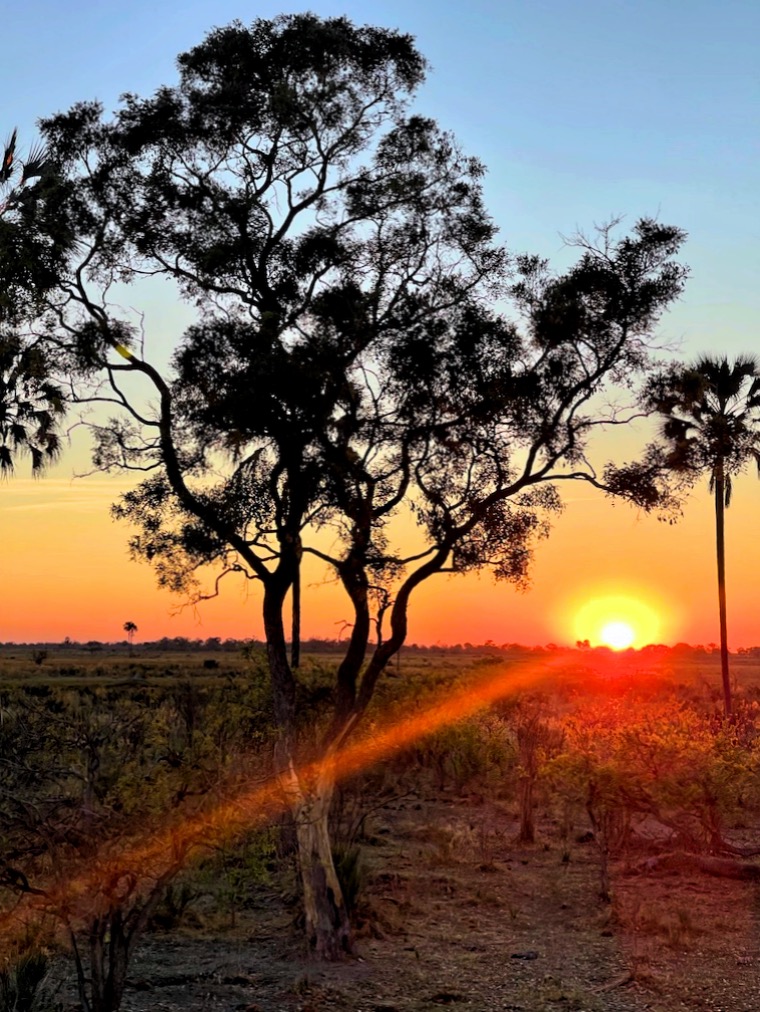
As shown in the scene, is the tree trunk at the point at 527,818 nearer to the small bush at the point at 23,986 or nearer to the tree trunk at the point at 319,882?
the tree trunk at the point at 319,882

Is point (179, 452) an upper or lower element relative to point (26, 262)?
lower

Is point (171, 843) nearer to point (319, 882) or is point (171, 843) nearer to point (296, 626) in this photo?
point (319, 882)

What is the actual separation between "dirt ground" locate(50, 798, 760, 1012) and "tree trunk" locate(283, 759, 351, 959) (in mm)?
302

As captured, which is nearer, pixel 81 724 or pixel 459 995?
pixel 81 724

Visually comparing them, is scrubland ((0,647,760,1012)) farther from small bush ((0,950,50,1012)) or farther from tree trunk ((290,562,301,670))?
tree trunk ((290,562,301,670))

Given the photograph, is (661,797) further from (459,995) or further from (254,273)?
(254,273)

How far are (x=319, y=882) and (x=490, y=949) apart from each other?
2673 millimetres

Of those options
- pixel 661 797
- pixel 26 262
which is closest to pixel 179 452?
pixel 26 262

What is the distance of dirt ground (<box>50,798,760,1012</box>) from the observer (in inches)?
508

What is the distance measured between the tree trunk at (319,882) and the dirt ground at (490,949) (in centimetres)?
30

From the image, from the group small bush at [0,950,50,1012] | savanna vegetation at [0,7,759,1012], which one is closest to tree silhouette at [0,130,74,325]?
savanna vegetation at [0,7,759,1012]

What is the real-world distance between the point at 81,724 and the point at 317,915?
211 inches

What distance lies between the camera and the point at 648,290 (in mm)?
16656

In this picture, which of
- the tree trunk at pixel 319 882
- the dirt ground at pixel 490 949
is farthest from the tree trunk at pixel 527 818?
the tree trunk at pixel 319 882
